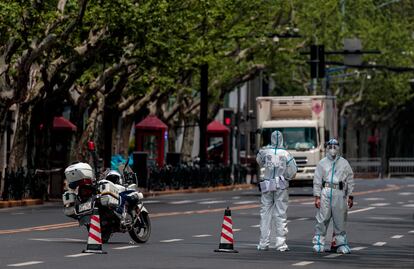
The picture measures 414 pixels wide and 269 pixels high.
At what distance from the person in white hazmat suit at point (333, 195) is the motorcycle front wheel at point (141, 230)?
300 cm

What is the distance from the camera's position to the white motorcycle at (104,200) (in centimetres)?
2408

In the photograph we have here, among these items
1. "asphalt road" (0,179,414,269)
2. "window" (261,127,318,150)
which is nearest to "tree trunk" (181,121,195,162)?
"window" (261,127,318,150)

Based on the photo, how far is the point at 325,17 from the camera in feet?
234

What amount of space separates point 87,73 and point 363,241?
23.7 metres

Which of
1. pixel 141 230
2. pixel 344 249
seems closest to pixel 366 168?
pixel 141 230

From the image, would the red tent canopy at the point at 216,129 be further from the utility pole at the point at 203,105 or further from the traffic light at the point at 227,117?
the utility pole at the point at 203,105

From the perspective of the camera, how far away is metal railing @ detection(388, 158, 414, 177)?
319 ft

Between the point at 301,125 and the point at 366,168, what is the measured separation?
4214 centimetres

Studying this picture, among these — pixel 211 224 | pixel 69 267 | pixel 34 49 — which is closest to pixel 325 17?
pixel 34 49

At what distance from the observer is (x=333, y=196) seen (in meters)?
23.5

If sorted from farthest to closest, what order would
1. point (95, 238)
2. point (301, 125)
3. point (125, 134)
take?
point (125, 134)
point (301, 125)
point (95, 238)

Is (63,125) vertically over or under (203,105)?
under

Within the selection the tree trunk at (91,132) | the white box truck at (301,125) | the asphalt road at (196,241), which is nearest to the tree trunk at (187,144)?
the tree trunk at (91,132)

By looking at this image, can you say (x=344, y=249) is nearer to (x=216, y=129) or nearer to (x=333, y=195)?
(x=333, y=195)
